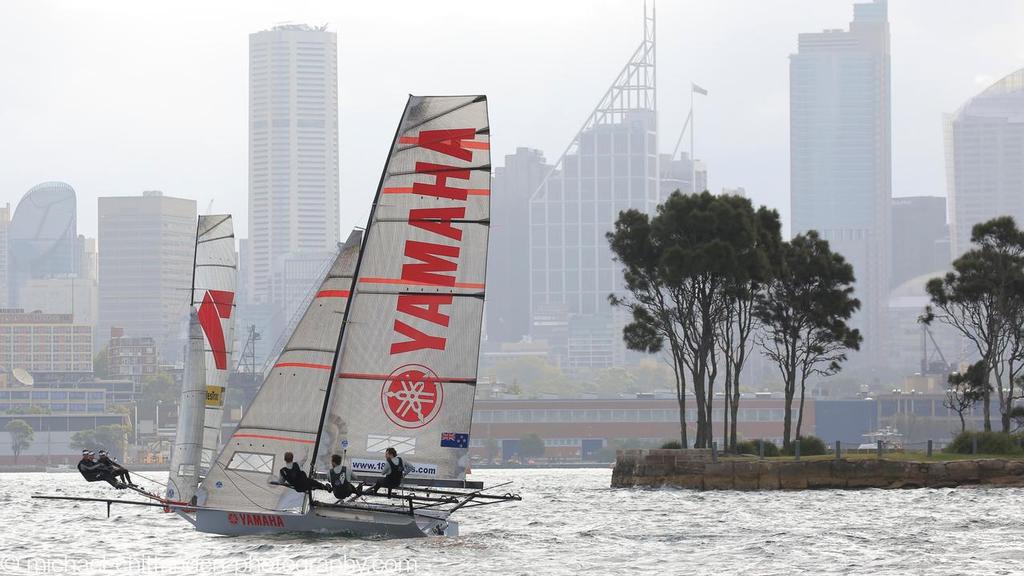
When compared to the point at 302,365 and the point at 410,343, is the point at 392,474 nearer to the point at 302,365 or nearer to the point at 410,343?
the point at 410,343

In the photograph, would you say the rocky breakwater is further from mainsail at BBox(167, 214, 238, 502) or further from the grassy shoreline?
mainsail at BBox(167, 214, 238, 502)

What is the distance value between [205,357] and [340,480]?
40.1ft

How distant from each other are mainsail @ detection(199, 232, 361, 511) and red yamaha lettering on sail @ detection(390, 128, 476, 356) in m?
2.01

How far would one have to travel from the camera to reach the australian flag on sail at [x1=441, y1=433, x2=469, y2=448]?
38.3m

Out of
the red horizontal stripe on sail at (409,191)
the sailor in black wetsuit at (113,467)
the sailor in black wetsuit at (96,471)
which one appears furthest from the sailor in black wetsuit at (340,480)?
the sailor in black wetsuit at (96,471)

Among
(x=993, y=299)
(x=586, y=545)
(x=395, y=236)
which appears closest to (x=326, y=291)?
(x=395, y=236)

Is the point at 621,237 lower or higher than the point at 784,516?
higher

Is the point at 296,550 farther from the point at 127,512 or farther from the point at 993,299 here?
the point at 993,299

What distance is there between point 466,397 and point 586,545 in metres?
Result: 5.41

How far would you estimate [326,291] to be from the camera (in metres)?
39.6

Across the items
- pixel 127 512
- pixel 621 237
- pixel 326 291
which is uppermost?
pixel 621 237

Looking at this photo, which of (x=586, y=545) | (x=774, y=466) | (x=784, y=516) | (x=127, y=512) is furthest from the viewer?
(x=774, y=466)

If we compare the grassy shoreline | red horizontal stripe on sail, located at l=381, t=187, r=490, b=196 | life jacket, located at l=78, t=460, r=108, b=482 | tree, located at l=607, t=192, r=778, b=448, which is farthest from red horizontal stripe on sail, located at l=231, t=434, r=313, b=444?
tree, located at l=607, t=192, r=778, b=448

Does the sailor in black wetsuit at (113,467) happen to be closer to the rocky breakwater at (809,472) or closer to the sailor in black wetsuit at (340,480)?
the sailor in black wetsuit at (340,480)
